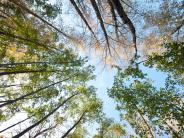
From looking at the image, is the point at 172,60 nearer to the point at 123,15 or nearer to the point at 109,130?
the point at 123,15

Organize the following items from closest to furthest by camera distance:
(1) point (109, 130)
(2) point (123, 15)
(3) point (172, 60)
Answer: (3) point (172, 60)
(2) point (123, 15)
(1) point (109, 130)

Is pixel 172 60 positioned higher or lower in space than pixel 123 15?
lower

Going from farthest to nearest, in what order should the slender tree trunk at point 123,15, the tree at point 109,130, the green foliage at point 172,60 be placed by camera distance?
the tree at point 109,130 < the slender tree trunk at point 123,15 < the green foliage at point 172,60

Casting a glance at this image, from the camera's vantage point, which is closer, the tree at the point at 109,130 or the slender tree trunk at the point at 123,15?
the slender tree trunk at the point at 123,15

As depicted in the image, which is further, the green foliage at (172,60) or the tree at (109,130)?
the tree at (109,130)

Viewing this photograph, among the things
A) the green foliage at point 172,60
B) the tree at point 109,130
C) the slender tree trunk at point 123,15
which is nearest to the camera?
the green foliage at point 172,60

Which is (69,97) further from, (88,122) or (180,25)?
(180,25)

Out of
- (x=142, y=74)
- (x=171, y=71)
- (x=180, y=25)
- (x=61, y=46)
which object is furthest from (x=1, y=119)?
(x=180, y=25)

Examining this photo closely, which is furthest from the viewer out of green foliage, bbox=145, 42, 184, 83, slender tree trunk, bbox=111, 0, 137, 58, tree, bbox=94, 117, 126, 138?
tree, bbox=94, 117, 126, 138

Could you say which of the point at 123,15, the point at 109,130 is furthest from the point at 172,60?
the point at 109,130

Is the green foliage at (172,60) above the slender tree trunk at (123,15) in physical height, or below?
below

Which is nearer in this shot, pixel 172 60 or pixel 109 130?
pixel 172 60

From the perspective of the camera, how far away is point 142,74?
11.1 meters

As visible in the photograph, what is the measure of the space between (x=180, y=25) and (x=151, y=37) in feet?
6.06
